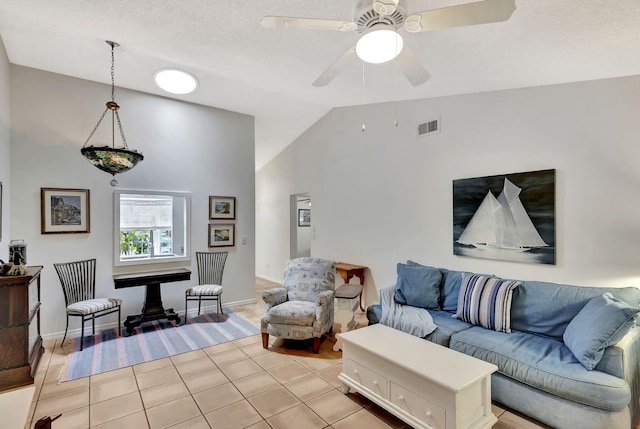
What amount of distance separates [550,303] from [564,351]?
0.43 m

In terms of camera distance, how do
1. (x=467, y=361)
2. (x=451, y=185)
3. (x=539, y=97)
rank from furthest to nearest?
1. (x=451, y=185)
2. (x=539, y=97)
3. (x=467, y=361)

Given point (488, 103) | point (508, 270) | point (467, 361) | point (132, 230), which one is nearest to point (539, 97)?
point (488, 103)

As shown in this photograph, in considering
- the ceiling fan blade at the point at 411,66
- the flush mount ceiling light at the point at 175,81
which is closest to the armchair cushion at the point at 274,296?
the ceiling fan blade at the point at 411,66

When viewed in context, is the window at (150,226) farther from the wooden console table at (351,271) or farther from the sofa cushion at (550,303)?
the sofa cushion at (550,303)

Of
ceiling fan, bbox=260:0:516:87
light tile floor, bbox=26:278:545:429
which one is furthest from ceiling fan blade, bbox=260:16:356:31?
light tile floor, bbox=26:278:545:429

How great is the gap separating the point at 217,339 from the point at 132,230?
1.92 metres

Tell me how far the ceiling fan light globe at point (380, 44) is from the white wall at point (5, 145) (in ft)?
11.9

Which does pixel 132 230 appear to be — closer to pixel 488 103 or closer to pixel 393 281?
pixel 393 281

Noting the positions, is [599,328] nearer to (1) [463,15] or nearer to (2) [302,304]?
(1) [463,15]

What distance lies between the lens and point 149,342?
3600mm

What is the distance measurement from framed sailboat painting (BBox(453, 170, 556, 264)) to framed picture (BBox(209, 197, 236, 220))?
3280 mm

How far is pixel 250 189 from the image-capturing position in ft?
17.1

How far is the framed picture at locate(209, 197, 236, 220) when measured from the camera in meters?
4.83

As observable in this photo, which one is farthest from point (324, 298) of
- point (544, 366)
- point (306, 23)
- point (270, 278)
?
point (270, 278)
